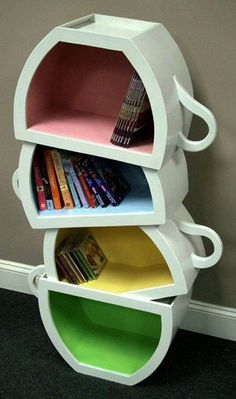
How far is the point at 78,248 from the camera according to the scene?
201 cm

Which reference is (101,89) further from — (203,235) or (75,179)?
(203,235)

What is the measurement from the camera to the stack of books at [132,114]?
5.40 ft

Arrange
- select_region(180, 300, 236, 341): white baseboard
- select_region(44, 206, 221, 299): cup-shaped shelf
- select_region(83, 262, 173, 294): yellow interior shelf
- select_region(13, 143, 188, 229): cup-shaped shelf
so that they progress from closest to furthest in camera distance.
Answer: select_region(13, 143, 188, 229): cup-shaped shelf
select_region(44, 206, 221, 299): cup-shaped shelf
select_region(83, 262, 173, 294): yellow interior shelf
select_region(180, 300, 236, 341): white baseboard

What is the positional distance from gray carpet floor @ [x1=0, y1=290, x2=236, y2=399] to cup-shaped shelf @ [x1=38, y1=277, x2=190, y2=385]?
2.2 inches

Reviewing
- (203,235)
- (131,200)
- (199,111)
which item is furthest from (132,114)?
(203,235)

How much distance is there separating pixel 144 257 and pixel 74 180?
1.42 feet

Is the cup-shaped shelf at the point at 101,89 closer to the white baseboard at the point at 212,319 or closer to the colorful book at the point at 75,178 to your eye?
the colorful book at the point at 75,178

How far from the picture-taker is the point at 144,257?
2.11 metres

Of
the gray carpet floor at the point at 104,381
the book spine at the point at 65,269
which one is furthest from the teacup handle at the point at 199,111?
the gray carpet floor at the point at 104,381

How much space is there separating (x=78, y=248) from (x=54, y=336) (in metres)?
0.32

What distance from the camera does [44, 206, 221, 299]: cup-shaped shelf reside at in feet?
5.97

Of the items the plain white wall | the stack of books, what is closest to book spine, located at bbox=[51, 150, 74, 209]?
the stack of books

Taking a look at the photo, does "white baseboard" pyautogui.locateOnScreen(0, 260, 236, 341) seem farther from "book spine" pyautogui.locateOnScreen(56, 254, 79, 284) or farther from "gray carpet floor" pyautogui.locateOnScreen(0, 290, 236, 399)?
"book spine" pyautogui.locateOnScreen(56, 254, 79, 284)

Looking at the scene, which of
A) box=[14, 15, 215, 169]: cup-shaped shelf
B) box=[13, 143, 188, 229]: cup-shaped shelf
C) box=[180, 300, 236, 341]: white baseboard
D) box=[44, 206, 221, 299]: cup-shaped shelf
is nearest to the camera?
box=[14, 15, 215, 169]: cup-shaped shelf
